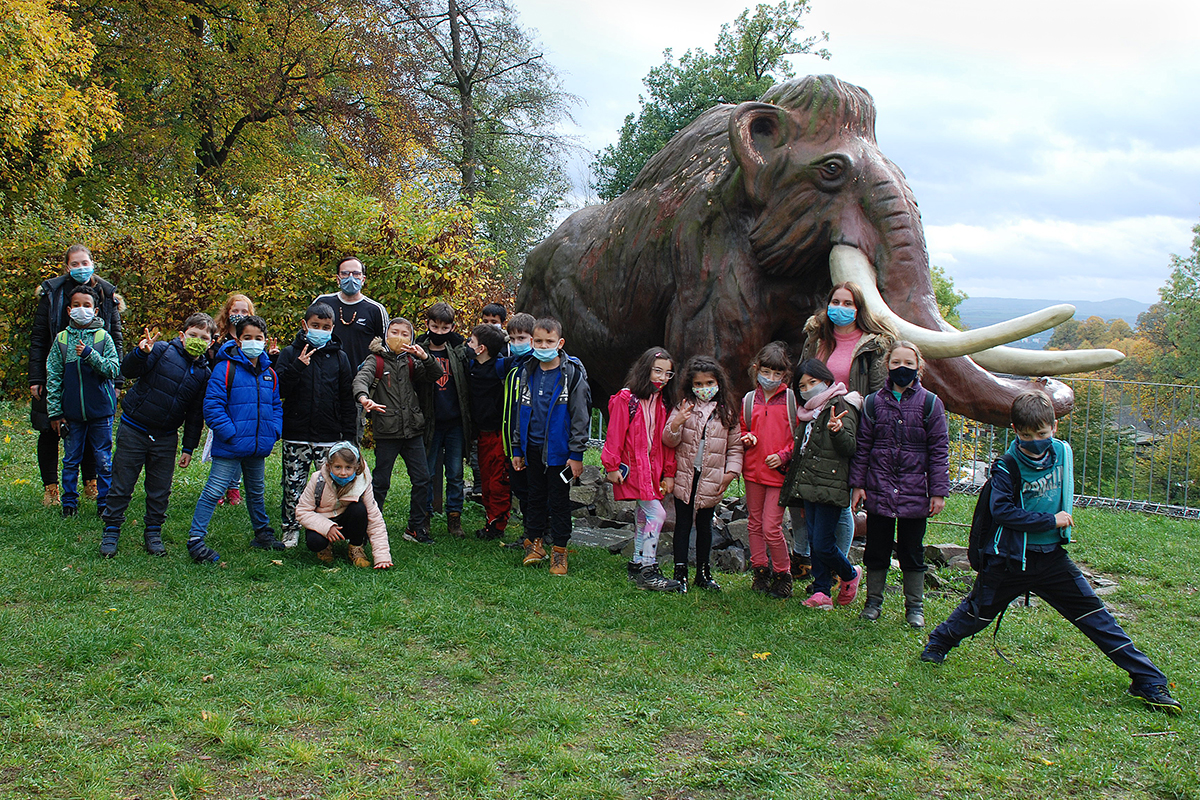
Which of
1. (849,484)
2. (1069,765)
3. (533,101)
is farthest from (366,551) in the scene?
(533,101)

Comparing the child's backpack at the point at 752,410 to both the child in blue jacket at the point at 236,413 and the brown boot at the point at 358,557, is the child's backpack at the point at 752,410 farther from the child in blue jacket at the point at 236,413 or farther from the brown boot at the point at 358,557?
the child in blue jacket at the point at 236,413

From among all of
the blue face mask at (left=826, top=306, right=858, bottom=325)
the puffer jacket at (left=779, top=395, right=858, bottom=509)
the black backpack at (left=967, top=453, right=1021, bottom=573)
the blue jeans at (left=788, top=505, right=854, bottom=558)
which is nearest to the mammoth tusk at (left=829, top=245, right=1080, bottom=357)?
the blue face mask at (left=826, top=306, right=858, bottom=325)

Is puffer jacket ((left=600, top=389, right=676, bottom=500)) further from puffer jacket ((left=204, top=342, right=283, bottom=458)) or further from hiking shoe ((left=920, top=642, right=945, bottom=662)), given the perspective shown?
puffer jacket ((left=204, top=342, right=283, bottom=458))

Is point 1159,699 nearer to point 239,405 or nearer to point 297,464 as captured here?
point 297,464

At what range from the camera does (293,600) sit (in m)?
4.66

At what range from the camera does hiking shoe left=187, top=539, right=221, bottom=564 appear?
530 centimetres

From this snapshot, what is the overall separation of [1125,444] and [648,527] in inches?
402

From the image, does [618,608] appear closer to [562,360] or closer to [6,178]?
[562,360]

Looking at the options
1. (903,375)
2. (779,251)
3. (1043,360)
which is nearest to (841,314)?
(903,375)

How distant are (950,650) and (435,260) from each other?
783cm

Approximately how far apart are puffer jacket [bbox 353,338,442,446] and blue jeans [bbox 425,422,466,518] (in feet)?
1.22

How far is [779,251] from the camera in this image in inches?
231

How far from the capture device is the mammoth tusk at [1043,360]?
4.49 metres

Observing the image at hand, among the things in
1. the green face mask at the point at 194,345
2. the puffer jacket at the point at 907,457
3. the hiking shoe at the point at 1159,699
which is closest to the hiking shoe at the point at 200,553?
the green face mask at the point at 194,345
